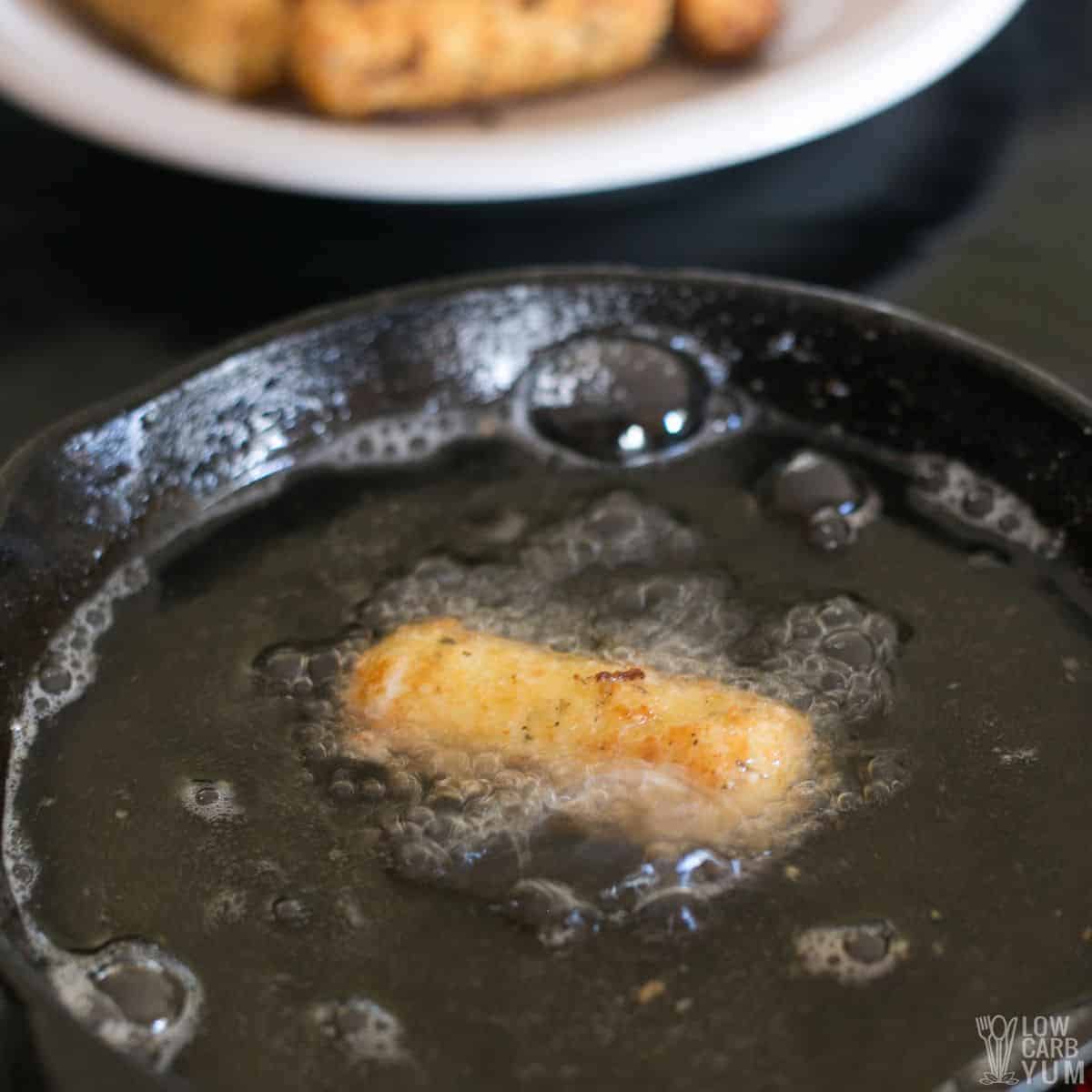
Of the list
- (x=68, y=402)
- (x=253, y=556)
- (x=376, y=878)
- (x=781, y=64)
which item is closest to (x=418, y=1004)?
(x=376, y=878)

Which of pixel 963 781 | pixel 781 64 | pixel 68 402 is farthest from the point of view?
pixel 781 64

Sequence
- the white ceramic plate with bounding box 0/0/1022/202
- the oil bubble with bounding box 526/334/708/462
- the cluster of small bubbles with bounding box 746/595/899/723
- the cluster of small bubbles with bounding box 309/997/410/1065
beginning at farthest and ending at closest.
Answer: the white ceramic plate with bounding box 0/0/1022/202 < the oil bubble with bounding box 526/334/708/462 < the cluster of small bubbles with bounding box 746/595/899/723 < the cluster of small bubbles with bounding box 309/997/410/1065

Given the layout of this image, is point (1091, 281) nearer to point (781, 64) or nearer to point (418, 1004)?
point (781, 64)

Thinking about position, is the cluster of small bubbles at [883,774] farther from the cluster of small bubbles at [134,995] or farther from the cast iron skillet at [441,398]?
the cluster of small bubbles at [134,995]

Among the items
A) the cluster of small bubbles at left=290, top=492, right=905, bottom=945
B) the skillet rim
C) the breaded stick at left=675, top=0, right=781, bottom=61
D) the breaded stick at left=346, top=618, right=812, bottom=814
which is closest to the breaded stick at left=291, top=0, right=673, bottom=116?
the breaded stick at left=675, top=0, right=781, bottom=61

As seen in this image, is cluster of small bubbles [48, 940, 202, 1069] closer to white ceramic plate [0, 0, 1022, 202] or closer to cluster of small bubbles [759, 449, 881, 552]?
cluster of small bubbles [759, 449, 881, 552]

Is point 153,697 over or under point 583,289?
under
